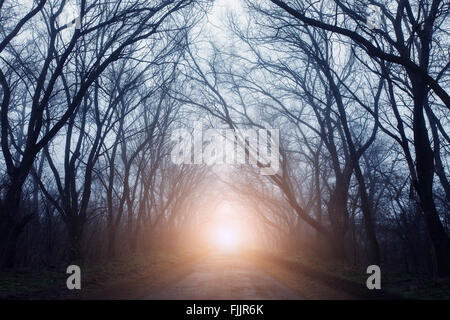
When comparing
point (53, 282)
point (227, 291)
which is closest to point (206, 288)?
point (227, 291)

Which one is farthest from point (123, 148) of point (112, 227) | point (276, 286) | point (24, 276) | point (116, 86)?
point (276, 286)

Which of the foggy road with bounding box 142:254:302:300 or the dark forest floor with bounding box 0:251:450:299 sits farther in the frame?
the dark forest floor with bounding box 0:251:450:299

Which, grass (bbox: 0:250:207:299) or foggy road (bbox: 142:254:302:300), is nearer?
foggy road (bbox: 142:254:302:300)

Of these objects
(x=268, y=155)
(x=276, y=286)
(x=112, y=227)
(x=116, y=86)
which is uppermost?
(x=116, y=86)

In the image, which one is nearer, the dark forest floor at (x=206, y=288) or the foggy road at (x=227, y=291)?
the foggy road at (x=227, y=291)

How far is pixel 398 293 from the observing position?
9.36m

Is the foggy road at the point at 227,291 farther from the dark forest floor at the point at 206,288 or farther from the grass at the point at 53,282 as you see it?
the grass at the point at 53,282

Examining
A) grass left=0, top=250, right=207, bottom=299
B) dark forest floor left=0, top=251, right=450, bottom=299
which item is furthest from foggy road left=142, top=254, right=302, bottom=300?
grass left=0, top=250, right=207, bottom=299

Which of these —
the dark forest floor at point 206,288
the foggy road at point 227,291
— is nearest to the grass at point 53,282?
the dark forest floor at point 206,288

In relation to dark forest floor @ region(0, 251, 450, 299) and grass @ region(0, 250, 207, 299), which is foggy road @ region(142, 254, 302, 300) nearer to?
dark forest floor @ region(0, 251, 450, 299)

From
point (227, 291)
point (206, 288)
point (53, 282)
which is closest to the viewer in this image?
point (227, 291)

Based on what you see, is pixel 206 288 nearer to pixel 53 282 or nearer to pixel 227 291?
pixel 227 291
